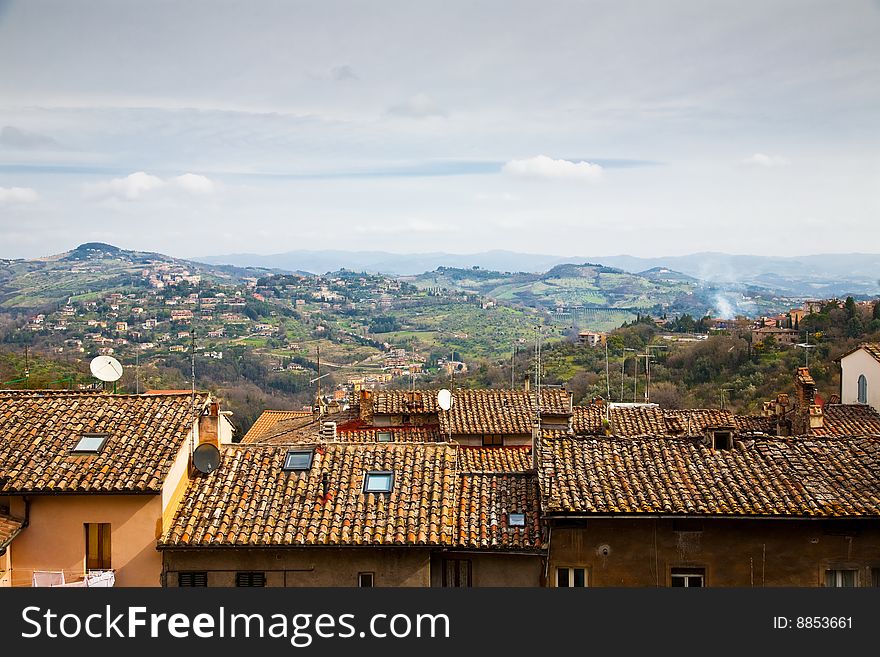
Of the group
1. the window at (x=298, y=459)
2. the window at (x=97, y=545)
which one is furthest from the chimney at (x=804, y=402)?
the window at (x=97, y=545)

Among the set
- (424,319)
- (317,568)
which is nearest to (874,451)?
(317,568)

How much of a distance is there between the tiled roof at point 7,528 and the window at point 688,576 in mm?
9679

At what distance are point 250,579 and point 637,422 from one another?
55.0 ft

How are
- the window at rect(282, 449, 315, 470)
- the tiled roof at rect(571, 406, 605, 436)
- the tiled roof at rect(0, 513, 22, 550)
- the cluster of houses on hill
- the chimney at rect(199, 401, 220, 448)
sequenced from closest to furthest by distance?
the tiled roof at rect(0, 513, 22, 550) → the cluster of houses on hill → the window at rect(282, 449, 315, 470) → the chimney at rect(199, 401, 220, 448) → the tiled roof at rect(571, 406, 605, 436)

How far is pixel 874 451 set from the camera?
15.1 meters

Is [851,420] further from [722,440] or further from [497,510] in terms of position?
[497,510]

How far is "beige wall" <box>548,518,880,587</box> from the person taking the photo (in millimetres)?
13398

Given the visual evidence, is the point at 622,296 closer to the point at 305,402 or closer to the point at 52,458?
the point at 305,402

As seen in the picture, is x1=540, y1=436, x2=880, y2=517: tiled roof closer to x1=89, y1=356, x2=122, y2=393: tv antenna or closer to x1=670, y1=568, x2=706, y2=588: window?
x1=670, y1=568, x2=706, y2=588: window

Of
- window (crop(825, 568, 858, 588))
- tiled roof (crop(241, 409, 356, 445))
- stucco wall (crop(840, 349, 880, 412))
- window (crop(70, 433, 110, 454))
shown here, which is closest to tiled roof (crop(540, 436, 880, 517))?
window (crop(825, 568, 858, 588))

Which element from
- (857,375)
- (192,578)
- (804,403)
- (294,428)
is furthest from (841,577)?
(294,428)

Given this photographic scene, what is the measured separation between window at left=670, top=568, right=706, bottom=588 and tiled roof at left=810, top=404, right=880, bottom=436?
13.7 metres

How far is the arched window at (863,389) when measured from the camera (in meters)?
34.1

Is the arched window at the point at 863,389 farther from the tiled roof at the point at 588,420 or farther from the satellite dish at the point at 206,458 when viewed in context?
the satellite dish at the point at 206,458
